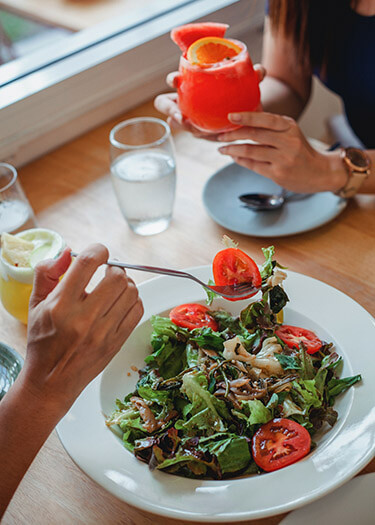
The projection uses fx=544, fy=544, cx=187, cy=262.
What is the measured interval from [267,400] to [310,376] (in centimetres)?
9

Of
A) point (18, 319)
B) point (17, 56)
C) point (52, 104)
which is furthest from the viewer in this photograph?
point (17, 56)

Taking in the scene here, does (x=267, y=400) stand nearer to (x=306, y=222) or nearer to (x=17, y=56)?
(x=306, y=222)

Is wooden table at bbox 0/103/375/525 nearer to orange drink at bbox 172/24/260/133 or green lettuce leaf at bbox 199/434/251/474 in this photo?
green lettuce leaf at bbox 199/434/251/474

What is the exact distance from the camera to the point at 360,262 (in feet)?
4.39

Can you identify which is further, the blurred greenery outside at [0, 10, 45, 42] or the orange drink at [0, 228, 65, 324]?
the blurred greenery outside at [0, 10, 45, 42]

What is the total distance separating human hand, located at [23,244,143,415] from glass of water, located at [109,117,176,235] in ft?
1.88

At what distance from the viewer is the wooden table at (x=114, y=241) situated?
0.93 m

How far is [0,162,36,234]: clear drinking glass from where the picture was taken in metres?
1.35

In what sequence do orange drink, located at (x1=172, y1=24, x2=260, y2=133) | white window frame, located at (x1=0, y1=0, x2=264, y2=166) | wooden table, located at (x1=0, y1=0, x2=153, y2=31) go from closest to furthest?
orange drink, located at (x1=172, y1=24, x2=260, y2=133), white window frame, located at (x1=0, y1=0, x2=264, y2=166), wooden table, located at (x1=0, y1=0, x2=153, y2=31)

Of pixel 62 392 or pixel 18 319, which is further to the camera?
pixel 18 319

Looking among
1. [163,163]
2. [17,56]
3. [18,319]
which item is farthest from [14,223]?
[17,56]

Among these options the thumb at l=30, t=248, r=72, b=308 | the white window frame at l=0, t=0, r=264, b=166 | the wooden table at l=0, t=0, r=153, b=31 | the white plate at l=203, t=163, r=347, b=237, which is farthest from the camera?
the wooden table at l=0, t=0, r=153, b=31

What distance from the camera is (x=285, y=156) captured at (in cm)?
139

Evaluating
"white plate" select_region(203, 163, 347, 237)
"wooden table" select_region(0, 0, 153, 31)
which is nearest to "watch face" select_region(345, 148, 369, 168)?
"white plate" select_region(203, 163, 347, 237)
